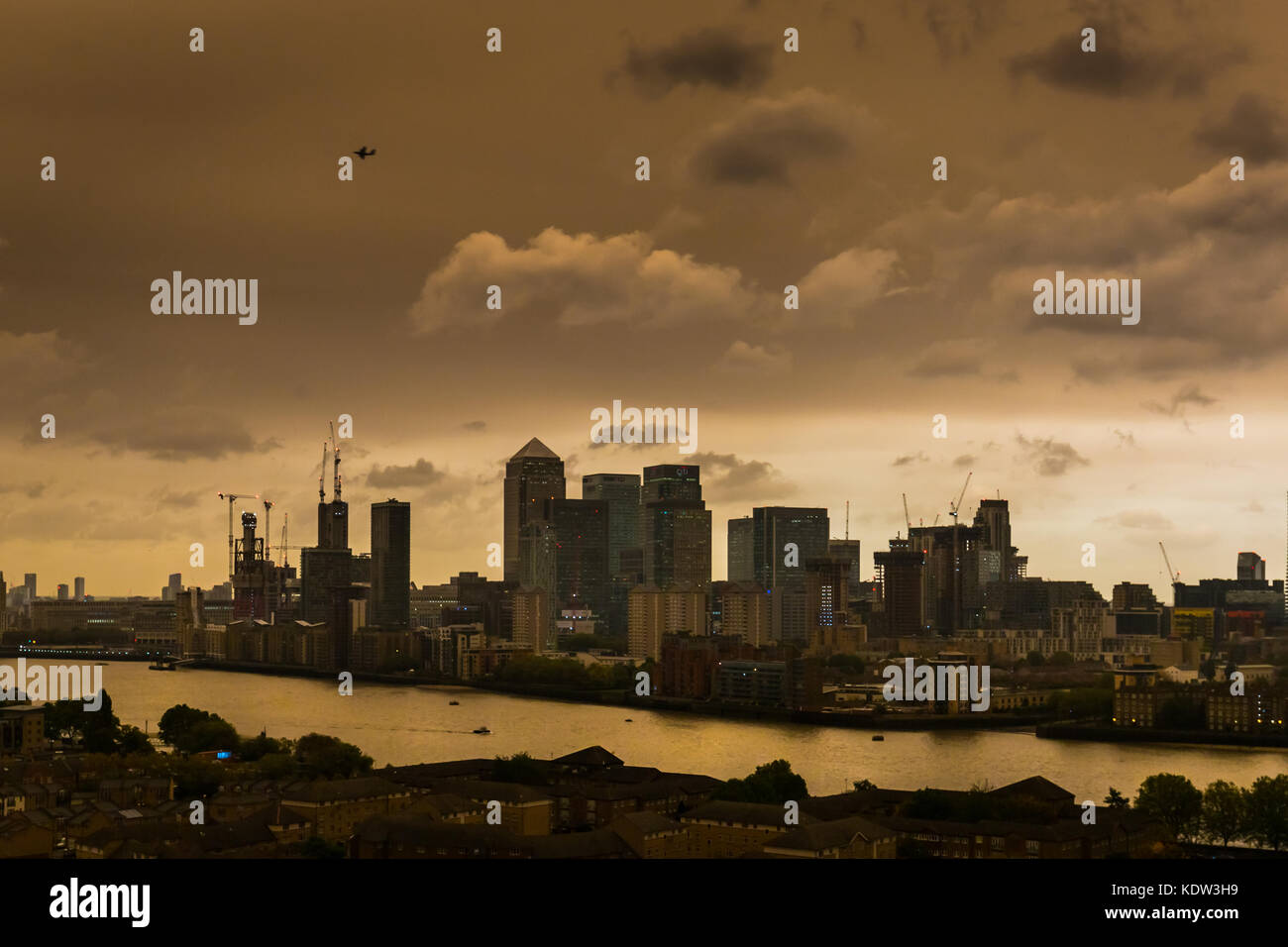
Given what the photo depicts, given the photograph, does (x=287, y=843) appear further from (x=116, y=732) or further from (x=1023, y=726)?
(x=1023, y=726)

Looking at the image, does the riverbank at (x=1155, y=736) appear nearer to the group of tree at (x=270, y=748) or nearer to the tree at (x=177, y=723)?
the group of tree at (x=270, y=748)

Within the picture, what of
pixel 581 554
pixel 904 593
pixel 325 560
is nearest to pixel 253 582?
pixel 325 560

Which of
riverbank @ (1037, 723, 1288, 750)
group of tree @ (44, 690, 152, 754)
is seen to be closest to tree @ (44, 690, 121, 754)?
group of tree @ (44, 690, 152, 754)

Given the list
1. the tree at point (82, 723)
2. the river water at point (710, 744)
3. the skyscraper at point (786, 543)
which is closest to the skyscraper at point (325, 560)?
the skyscraper at point (786, 543)

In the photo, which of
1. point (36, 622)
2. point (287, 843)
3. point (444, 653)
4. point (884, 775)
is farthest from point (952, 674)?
point (36, 622)

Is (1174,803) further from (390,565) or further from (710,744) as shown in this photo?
(390,565)

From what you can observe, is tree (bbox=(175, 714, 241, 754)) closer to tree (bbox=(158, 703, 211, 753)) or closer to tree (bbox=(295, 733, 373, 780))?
tree (bbox=(158, 703, 211, 753))
